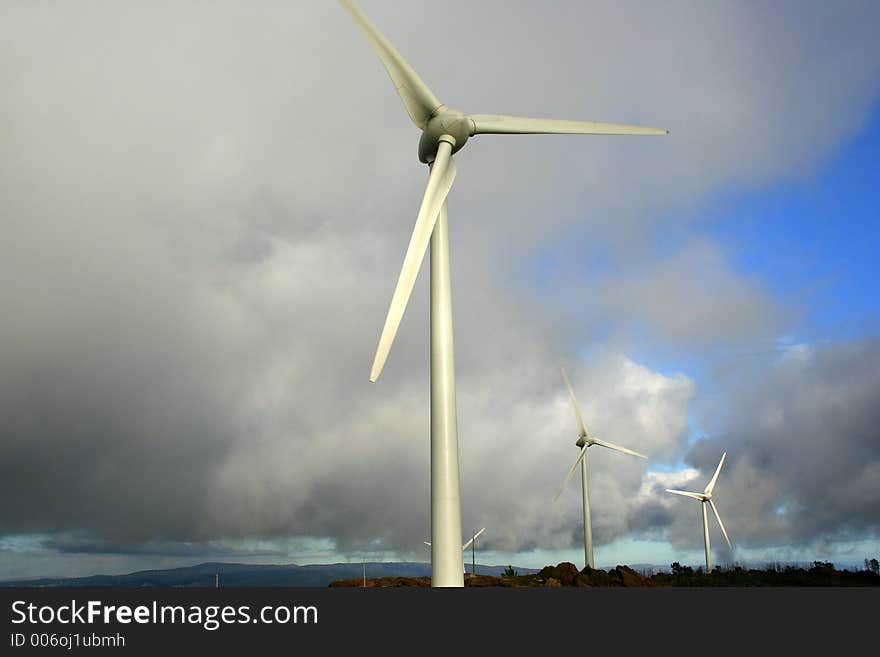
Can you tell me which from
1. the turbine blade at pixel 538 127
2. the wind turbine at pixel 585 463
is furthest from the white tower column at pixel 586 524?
the turbine blade at pixel 538 127

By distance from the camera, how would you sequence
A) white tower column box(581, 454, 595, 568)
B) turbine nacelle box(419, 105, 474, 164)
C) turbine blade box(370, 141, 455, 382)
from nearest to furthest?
turbine blade box(370, 141, 455, 382)
turbine nacelle box(419, 105, 474, 164)
white tower column box(581, 454, 595, 568)

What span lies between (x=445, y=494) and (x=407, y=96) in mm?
19370

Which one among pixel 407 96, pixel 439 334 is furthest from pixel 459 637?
pixel 407 96

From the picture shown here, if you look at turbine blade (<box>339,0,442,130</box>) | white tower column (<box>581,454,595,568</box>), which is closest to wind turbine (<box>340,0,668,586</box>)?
turbine blade (<box>339,0,442,130</box>)

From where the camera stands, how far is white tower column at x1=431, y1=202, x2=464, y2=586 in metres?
27.1

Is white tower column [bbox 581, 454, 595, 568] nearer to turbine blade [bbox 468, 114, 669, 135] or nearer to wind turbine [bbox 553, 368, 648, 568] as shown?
wind turbine [bbox 553, 368, 648, 568]

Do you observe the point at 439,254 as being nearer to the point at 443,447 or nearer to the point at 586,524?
the point at 443,447

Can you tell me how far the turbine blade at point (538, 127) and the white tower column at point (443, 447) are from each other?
8.46 metres

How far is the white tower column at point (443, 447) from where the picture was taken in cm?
2709

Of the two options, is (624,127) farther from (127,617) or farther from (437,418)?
(127,617)

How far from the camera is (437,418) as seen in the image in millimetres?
28703

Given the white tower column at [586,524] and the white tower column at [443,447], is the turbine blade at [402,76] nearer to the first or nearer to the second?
the white tower column at [443,447]

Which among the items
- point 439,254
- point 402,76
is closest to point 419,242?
point 439,254

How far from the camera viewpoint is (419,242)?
28.9m
